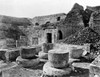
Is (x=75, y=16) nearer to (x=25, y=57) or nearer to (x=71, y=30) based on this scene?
(x=71, y=30)

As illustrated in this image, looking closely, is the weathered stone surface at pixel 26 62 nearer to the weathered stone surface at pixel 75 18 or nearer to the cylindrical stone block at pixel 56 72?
the cylindrical stone block at pixel 56 72

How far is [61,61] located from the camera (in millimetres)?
5223

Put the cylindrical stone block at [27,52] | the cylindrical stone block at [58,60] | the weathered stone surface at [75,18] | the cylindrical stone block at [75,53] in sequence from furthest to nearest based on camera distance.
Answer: the weathered stone surface at [75,18] → the cylindrical stone block at [75,53] → the cylindrical stone block at [27,52] → the cylindrical stone block at [58,60]

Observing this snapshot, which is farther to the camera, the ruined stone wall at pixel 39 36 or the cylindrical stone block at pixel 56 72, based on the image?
the ruined stone wall at pixel 39 36

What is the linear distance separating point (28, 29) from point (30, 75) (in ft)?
55.2

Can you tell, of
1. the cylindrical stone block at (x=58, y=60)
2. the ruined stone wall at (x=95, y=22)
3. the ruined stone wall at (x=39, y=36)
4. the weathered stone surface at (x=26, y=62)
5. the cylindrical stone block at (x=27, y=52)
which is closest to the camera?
the cylindrical stone block at (x=58, y=60)

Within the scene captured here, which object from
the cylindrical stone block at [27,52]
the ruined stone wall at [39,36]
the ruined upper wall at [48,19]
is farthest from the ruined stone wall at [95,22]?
the cylindrical stone block at [27,52]

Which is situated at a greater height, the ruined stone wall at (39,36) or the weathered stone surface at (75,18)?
the weathered stone surface at (75,18)

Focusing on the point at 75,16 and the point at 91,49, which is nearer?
the point at 91,49

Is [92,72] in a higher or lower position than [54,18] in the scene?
lower

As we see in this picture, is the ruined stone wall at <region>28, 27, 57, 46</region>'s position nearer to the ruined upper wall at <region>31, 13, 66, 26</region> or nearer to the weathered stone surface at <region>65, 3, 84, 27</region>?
the weathered stone surface at <region>65, 3, 84, 27</region>

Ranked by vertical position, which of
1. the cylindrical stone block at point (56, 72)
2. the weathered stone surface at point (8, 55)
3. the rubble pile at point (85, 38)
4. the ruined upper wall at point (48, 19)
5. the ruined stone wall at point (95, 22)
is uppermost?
the ruined upper wall at point (48, 19)

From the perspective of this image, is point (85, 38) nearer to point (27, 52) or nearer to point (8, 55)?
point (27, 52)

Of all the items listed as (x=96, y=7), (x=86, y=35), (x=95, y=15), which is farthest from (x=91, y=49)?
(x=96, y=7)
